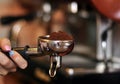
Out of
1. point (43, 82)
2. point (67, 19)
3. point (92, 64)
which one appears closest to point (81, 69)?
point (92, 64)

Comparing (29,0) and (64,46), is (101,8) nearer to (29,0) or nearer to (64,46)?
(64,46)

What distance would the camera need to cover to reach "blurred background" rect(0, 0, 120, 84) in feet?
2.60

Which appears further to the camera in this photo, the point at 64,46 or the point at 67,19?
the point at 67,19

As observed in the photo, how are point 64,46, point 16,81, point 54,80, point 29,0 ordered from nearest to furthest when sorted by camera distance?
1. point 64,46
2. point 54,80
3. point 16,81
4. point 29,0

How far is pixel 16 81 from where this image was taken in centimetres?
118

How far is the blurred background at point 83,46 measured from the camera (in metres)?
0.79

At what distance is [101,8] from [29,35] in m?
0.60

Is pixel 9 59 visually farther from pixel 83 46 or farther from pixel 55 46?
pixel 83 46

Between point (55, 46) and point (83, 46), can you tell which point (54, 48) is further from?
point (83, 46)

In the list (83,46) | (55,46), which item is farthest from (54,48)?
(83,46)

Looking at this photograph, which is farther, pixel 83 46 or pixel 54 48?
pixel 83 46

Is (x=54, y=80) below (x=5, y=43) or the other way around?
below

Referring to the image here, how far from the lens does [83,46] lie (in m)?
1.05

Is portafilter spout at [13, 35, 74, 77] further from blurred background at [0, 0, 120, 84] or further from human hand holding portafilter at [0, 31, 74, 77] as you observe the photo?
blurred background at [0, 0, 120, 84]
